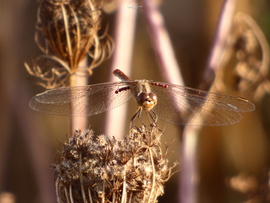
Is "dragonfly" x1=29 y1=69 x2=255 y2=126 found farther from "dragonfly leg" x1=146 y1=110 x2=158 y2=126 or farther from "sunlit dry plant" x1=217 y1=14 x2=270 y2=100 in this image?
"sunlit dry plant" x1=217 y1=14 x2=270 y2=100

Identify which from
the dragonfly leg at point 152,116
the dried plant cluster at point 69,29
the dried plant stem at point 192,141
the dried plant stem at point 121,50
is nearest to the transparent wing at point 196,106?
the dragonfly leg at point 152,116

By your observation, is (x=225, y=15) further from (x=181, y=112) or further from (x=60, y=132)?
(x=60, y=132)

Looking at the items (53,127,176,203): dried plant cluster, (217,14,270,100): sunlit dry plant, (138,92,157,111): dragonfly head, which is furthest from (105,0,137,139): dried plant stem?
(53,127,176,203): dried plant cluster

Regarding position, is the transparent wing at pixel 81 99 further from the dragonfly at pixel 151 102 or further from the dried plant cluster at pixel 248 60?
the dried plant cluster at pixel 248 60

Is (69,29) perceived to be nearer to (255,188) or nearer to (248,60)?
(248,60)

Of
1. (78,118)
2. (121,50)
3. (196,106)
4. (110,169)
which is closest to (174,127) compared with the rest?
(121,50)

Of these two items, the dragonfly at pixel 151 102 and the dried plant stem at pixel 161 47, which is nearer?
the dragonfly at pixel 151 102
